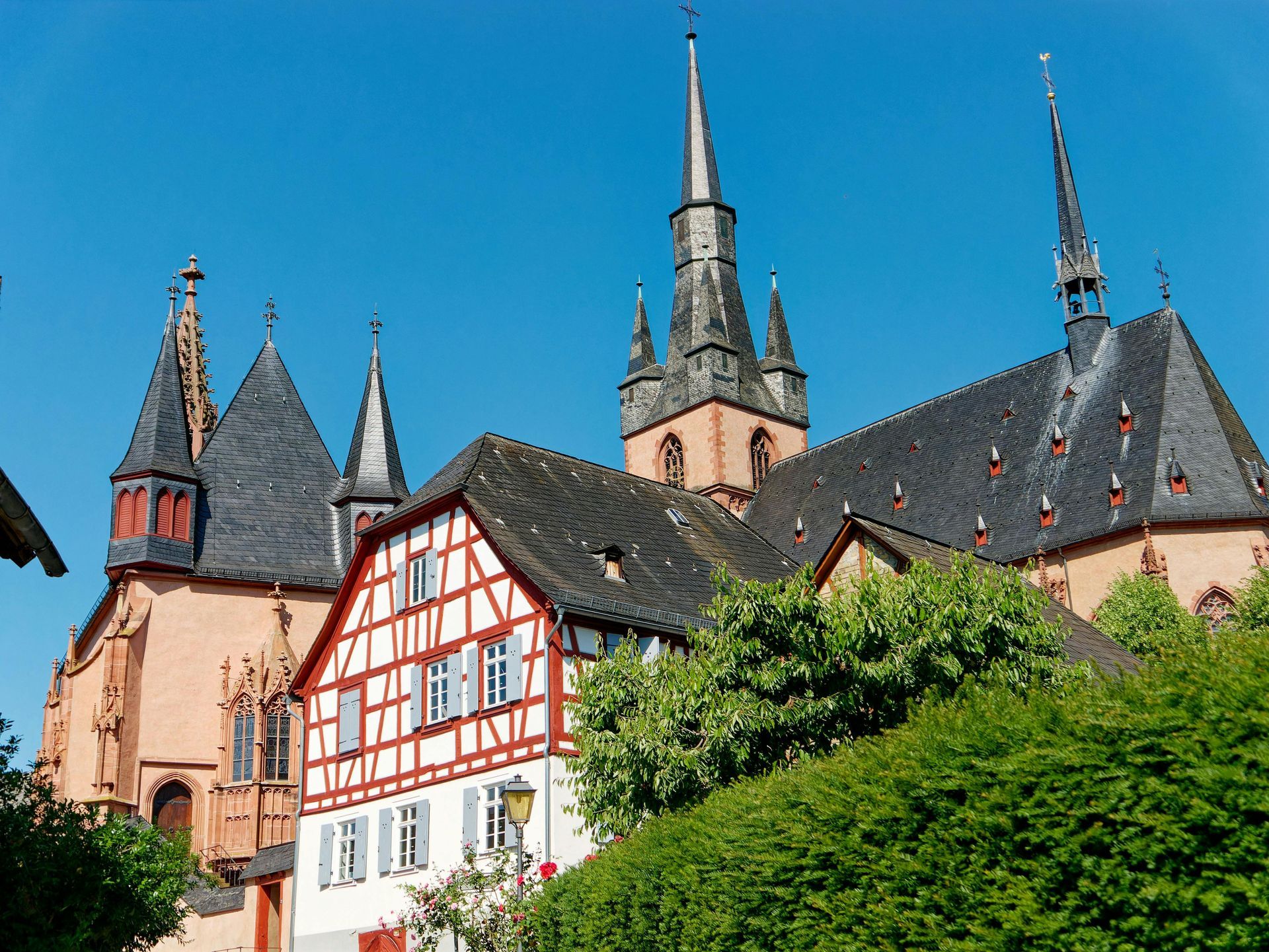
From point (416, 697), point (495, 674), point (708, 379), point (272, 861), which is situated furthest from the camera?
point (708, 379)

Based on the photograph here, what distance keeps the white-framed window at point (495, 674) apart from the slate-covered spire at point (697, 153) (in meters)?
37.7

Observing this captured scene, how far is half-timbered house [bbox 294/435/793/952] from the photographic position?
24.9m

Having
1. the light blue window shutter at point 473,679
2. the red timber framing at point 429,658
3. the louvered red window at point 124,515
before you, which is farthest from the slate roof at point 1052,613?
the louvered red window at point 124,515

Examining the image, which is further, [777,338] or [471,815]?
[777,338]

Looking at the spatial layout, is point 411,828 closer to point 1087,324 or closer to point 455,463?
point 455,463

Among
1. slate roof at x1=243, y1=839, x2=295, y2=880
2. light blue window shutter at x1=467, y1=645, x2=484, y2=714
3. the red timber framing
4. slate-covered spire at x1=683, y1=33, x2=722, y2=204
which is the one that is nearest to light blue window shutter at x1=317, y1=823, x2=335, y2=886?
the red timber framing

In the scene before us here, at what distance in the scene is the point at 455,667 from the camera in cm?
2648

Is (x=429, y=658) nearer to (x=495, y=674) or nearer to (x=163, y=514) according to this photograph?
(x=495, y=674)

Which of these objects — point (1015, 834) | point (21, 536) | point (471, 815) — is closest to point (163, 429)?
point (471, 815)

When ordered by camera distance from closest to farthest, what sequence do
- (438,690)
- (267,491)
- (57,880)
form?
(57,880)
(438,690)
(267,491)

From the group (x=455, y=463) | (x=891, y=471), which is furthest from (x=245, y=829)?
(x=891, y=471)

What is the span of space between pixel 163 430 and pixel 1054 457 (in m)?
26.1

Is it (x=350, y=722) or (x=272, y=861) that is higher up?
(x=350, y=722)

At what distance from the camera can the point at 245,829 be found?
3797 cm
